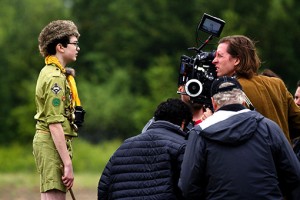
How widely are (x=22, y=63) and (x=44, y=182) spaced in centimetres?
4931

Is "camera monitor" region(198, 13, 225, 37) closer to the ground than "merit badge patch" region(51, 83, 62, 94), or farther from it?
closer to the ground

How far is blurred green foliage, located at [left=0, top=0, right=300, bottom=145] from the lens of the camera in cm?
4962

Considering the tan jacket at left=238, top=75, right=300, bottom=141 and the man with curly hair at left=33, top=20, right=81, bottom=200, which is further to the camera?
the man with curly hair at left=33, top=20, right=81, bottom=200

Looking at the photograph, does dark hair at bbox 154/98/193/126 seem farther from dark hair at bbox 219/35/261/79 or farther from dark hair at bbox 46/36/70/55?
dark hair at bbox 46/36/70/55

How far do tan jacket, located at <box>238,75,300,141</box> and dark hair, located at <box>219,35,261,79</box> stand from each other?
68mm

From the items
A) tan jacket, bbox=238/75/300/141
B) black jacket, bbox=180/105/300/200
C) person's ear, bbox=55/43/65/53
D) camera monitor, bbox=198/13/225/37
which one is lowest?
black jacket, bbox=180/105/300/200

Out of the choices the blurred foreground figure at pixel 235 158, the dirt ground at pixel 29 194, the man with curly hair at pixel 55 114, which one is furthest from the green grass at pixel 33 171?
the blurred foreground figure at pixel 235 158

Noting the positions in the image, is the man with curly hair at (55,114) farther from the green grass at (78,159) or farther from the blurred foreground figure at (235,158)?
the green grass at (78,159)

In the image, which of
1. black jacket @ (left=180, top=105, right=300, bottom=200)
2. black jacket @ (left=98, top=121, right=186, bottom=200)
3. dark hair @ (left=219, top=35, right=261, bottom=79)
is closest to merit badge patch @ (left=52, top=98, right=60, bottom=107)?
black jacket @ (left=98, top=121, right=186, bottom=200)

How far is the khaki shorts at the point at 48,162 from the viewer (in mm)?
7086

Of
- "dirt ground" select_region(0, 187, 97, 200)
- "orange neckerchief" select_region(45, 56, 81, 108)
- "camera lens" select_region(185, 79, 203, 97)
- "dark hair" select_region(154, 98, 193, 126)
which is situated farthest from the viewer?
"dirt ground" select_region(0, 187, 97, 200)

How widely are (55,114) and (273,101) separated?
158 centimetres

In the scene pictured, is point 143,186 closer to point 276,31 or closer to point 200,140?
point 200,140

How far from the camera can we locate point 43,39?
24.0ft
